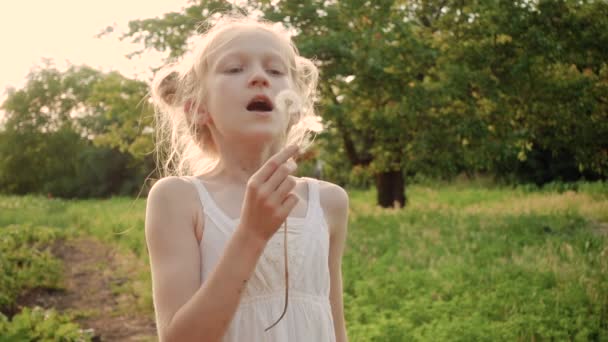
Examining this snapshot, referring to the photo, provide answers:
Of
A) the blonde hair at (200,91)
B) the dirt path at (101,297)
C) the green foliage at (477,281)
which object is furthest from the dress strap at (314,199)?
the dirt path at (101,297)

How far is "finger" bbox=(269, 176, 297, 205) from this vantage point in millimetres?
1141

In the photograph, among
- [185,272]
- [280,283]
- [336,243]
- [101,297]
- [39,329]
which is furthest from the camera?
[101,297]

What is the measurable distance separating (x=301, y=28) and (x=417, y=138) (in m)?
3.10

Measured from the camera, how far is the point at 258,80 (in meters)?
1.41

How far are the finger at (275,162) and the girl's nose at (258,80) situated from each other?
33 cm

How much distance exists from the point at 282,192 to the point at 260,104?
34 cm

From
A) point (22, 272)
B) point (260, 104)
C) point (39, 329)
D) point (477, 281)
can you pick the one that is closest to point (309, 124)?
point (260, 104)

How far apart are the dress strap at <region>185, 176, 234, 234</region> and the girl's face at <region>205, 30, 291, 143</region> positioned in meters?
0.15

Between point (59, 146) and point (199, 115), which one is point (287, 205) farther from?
point (59, 146)

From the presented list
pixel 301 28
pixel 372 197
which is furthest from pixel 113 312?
pixel 372 197

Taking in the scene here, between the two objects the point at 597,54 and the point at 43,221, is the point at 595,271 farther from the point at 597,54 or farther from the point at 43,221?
the point at 43,221

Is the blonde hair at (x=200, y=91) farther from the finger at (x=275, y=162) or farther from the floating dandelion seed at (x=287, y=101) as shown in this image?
the finger at (x=275, y=162)

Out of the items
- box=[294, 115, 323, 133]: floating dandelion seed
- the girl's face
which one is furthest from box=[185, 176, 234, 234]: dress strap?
box=[294, 115, 323, 133]: floating dandelion seed

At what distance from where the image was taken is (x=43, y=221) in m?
15.8
